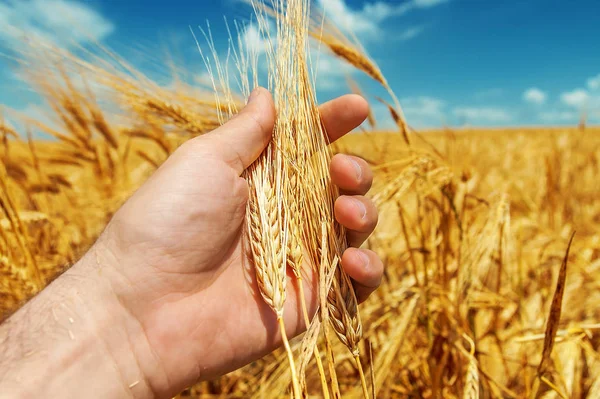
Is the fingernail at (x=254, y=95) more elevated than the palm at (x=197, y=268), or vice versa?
the fingernail at (x=254, y=95)

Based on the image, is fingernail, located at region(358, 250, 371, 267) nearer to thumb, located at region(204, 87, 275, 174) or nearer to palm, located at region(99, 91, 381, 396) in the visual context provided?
palm, located at region(99, 91, 381, 396)

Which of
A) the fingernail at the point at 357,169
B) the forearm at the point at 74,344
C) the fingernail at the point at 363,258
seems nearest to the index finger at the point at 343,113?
the fingernail at the point at 357,169

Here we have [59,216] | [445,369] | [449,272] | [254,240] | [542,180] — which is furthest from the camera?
[542,180]

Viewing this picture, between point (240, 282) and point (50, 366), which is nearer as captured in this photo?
point (50, 366)

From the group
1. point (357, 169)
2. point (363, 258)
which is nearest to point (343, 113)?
point (357, 169)

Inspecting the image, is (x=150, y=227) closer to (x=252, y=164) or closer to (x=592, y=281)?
(x=252, y=164)

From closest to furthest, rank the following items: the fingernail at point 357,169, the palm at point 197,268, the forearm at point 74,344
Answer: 1. the forearm at point 74,344
2. the palm at point 197,268
3. the fingernail at point 357,169

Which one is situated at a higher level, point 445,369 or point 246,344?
point 246,344

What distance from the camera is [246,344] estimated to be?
3.76 feet

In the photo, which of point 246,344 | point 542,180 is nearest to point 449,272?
→ point 246,344

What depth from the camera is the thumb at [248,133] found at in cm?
109

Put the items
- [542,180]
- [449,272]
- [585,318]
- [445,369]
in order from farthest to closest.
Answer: [542,180]
[585,318]
[449,272]
[445,369]

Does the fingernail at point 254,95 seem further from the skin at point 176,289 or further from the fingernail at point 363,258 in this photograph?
the fingernail at point 363,258

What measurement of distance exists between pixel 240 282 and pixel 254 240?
0.94 ft
